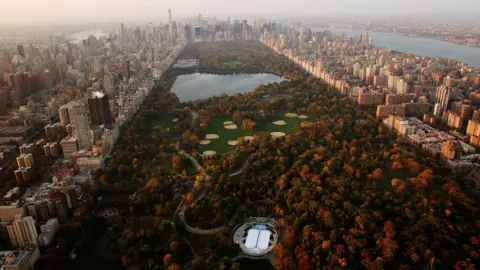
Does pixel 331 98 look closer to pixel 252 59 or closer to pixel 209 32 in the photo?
pixel 252 59

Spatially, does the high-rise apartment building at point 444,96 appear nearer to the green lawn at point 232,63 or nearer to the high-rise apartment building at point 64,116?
the high-rise apartment building at point 64,116

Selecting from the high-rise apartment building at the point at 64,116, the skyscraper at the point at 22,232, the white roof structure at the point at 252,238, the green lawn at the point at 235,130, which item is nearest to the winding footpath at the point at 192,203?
the white roof structure at the point at 252,238

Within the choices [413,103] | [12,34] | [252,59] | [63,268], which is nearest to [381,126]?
[413,103]

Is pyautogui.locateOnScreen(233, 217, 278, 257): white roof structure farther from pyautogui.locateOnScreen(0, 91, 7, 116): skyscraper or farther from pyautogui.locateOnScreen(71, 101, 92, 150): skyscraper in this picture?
pyautogui.locateOnScreen(0, 91, 7, 116): skyscraper

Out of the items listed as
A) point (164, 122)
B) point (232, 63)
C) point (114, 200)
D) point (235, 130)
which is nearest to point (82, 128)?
point (114, 200)

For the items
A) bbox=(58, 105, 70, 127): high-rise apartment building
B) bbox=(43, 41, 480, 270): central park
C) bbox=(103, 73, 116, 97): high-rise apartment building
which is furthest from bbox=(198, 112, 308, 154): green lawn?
bbox=(103, 73, 116, 97): high-rise apartment building

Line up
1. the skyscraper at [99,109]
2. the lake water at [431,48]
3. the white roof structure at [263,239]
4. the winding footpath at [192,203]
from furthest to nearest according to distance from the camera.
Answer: the lake water at [431,48], the skyscraper at [99,109], the winding footpath at [192,203], the white roof structure at [263,239]
